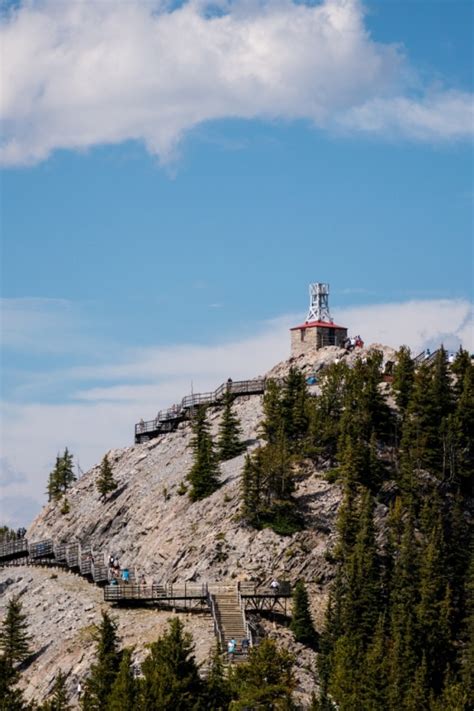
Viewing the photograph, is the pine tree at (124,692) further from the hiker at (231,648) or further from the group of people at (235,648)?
the group of people at (235,648)

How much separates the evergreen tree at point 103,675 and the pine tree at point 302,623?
12965 mm

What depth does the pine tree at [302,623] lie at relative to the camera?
100844 mm

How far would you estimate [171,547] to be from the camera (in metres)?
116

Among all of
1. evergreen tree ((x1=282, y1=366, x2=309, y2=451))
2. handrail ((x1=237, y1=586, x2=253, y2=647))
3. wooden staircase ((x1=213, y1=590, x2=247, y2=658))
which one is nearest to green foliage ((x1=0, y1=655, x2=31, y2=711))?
wooden staircase ((x1=213, y1=590, x2=247, y2=658))

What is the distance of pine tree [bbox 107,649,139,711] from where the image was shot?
3292 inches

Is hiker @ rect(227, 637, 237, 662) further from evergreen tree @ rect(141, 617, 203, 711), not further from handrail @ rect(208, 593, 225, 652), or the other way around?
evergreen tree @ rect(141, 617, 203, 711)

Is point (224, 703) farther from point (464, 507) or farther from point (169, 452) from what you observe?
point (169, 452)

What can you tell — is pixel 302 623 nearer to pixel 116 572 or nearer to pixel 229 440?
pixel 116 572

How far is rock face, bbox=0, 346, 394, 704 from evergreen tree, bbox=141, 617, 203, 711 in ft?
29.3

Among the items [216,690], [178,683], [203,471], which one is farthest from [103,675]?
[203,471]

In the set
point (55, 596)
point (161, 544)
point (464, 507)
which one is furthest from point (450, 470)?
point (55, 596)

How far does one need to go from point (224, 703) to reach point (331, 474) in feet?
103

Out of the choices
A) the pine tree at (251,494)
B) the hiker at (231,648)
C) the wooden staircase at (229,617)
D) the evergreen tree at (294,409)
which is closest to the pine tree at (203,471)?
the evergreen tree at (294,409)

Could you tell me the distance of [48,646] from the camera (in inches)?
4306
